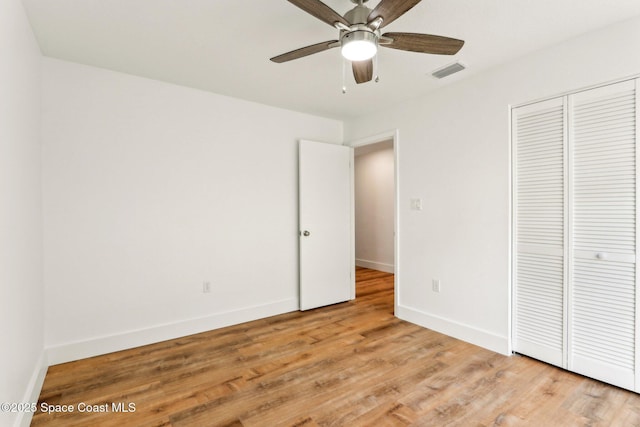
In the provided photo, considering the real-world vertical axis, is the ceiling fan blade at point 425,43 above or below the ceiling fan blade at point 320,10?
below

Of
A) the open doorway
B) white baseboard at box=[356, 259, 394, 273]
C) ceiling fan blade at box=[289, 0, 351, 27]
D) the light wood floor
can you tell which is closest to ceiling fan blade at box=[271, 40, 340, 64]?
ceiling fan blade at box=[289, 0, 351, 27]

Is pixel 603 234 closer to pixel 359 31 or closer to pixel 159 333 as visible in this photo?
pixel 359 31

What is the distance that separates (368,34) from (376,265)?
5.02 metres

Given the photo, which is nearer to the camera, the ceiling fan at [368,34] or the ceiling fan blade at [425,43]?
the ceiling fan at [368,34]

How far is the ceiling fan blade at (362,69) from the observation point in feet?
6.55

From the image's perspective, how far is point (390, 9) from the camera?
4.99 ft

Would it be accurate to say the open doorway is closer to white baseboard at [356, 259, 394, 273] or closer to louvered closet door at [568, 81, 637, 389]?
white baseboard at [356, 259, 394, 273]

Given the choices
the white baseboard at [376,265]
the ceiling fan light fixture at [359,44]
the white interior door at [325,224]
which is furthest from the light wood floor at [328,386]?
the white baseboard at [376,265]

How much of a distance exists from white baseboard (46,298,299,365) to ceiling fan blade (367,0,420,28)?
2.98 meters

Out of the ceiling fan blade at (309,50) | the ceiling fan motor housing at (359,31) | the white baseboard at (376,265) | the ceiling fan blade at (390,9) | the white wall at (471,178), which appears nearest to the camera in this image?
the ceiling fan blade at (390,9)

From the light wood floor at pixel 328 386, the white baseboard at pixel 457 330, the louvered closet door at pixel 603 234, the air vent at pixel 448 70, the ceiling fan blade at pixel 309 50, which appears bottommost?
the light wood floor at pixel 328 386

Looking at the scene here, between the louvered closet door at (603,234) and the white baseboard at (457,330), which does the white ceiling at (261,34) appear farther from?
the white baseboard at (457,330)

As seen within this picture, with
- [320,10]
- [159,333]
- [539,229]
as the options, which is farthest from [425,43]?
[159,333]

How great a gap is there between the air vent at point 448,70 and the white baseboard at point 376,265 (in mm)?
3779
